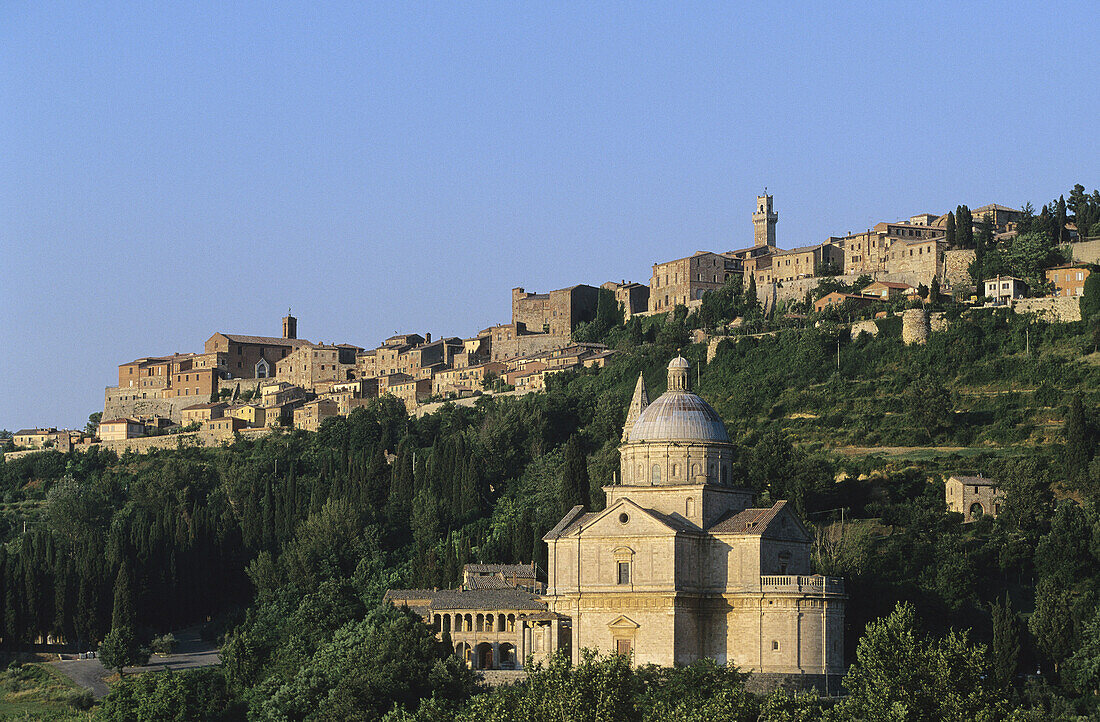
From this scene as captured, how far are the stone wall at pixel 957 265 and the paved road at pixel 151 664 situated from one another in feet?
161

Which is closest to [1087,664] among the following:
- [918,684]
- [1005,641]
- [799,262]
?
[1005,641]

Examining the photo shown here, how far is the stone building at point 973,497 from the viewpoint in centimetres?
7300

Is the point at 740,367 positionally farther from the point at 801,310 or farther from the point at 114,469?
the point at 114,469

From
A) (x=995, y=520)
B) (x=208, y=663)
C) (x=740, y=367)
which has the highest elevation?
(x=740, y=367)

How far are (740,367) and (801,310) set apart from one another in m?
9.95

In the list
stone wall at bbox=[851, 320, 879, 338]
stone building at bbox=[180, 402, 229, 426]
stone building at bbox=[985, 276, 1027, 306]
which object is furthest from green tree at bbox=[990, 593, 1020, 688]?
stone building at bbox=[180, 402, 229, 426]

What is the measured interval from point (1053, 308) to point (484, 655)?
1650 inches

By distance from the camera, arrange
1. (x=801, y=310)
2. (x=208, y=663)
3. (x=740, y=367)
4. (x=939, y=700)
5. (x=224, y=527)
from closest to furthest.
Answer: (x=939, y=700) → (x=208, y=663) → (x=224, y=527) → (x=740, y=367) → (x=801, y=310)

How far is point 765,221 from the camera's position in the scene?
138m

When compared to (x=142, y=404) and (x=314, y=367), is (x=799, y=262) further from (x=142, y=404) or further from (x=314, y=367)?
(x=142, y=404)

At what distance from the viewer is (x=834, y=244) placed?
112 metres

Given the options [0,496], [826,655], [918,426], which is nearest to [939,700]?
[826,655]

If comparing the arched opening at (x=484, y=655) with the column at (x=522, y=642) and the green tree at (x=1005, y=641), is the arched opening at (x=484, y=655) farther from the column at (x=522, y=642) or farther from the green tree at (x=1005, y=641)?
the green tree at (x=1005, y=641)

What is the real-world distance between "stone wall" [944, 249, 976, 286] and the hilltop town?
0.09m
